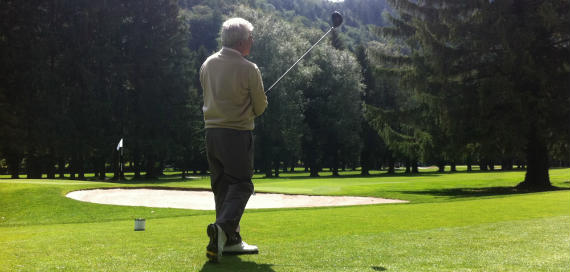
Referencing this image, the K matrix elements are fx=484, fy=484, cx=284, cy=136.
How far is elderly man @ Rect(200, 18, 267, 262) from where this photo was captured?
4.41 metres

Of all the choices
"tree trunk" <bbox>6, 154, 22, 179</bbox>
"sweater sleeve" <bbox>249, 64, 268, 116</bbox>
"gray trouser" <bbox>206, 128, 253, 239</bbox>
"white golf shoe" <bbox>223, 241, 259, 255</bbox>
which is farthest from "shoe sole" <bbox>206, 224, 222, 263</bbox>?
"tree trunk" <bbox>6, 154, 22, 179</bbox>

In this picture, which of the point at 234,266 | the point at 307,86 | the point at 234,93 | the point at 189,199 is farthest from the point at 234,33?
the point at 307,86

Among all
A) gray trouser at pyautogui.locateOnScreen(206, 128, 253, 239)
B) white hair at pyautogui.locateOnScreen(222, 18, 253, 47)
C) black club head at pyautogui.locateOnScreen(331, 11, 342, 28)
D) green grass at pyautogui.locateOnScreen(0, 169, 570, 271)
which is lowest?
green grass at pyautogui.locateOnScreen(0, 169, 570, 271)

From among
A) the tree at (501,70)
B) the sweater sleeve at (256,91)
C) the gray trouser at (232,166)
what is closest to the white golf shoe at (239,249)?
the gray trouser at (232,166)

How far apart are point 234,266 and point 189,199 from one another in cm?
1441

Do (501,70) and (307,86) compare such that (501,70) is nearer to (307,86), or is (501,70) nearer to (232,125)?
(232,125)

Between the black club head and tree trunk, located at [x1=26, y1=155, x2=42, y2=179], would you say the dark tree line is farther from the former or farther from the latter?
the black club head

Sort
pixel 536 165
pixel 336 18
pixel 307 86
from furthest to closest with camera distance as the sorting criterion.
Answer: pixel 307 86, pixel 536 165, pixel 336 18

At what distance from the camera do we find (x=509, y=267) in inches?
144

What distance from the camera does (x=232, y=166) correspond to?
445 centimetres

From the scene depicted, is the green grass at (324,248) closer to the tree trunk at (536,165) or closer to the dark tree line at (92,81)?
the tree trunk at (536,165)

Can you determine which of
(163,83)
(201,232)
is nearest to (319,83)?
(163,83)

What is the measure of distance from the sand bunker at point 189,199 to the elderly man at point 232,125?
1107 centimetres

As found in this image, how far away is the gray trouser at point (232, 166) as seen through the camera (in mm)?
4363
